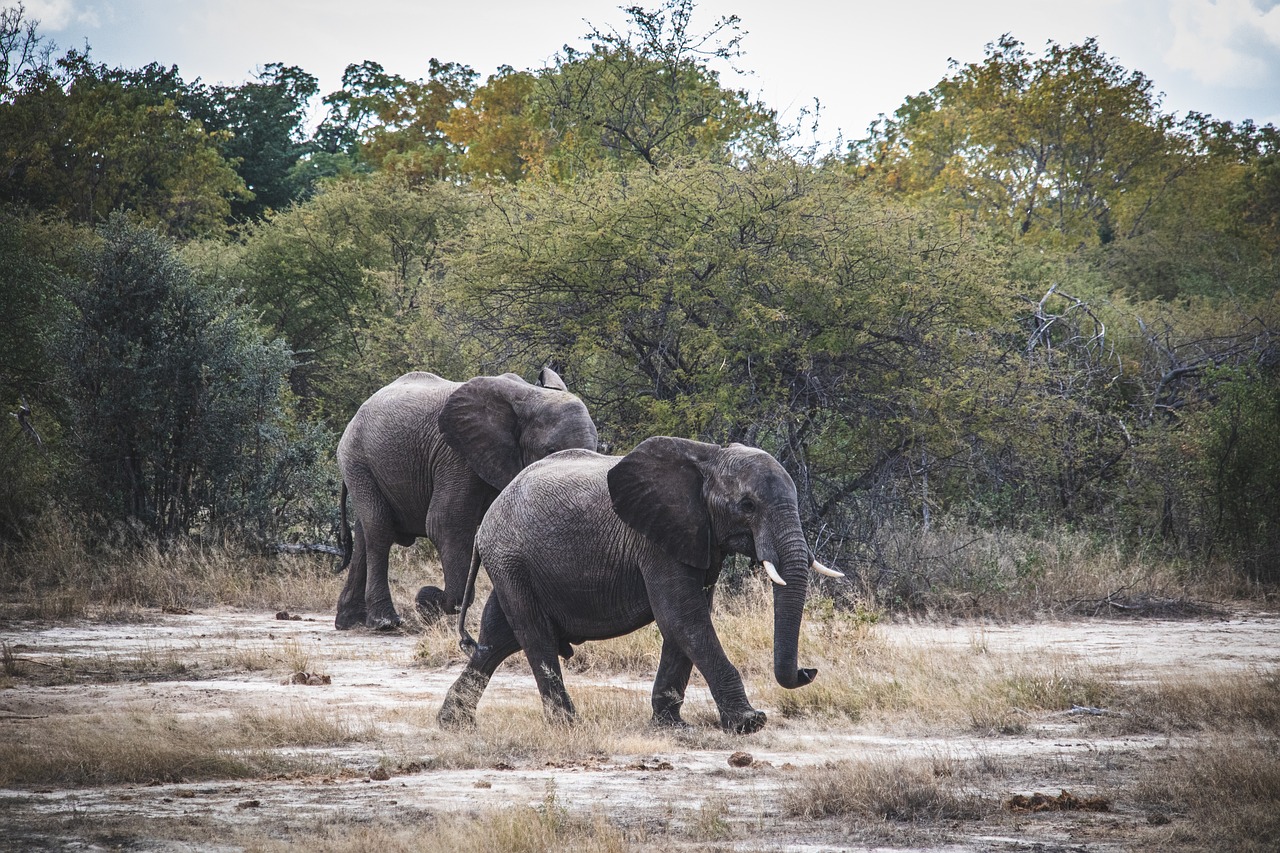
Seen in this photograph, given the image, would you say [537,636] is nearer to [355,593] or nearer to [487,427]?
[487,427]

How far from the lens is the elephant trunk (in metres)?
8.27

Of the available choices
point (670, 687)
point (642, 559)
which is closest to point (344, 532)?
point (670, 687)

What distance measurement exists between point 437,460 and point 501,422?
1.13 meters

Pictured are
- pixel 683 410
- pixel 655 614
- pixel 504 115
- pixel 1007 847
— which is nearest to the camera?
pixel 1007 847

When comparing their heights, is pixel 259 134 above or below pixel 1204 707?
above

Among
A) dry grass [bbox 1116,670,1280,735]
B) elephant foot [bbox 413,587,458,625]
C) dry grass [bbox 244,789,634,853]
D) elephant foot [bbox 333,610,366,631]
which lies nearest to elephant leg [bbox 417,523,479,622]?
elephant foot [bbox 413,587,458,625]

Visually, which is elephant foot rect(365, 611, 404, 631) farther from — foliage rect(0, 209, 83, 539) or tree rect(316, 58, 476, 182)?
tree rect(316, 58, 476, 182)

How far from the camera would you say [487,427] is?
12930 mm

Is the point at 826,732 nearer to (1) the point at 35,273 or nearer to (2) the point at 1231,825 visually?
(2) the point at 1231,825

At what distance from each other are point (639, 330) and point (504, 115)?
27.6 meters

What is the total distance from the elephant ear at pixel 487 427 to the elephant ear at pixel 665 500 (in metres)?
4.19

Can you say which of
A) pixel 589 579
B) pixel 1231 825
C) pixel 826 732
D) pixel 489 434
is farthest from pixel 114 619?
pixel 1231 825

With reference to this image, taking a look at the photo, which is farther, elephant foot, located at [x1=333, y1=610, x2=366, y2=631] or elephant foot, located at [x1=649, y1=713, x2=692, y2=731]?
elephant foot, located at [x1=333, y1=610, x2=366, y2=631]

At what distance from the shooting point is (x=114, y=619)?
14.6 meters
